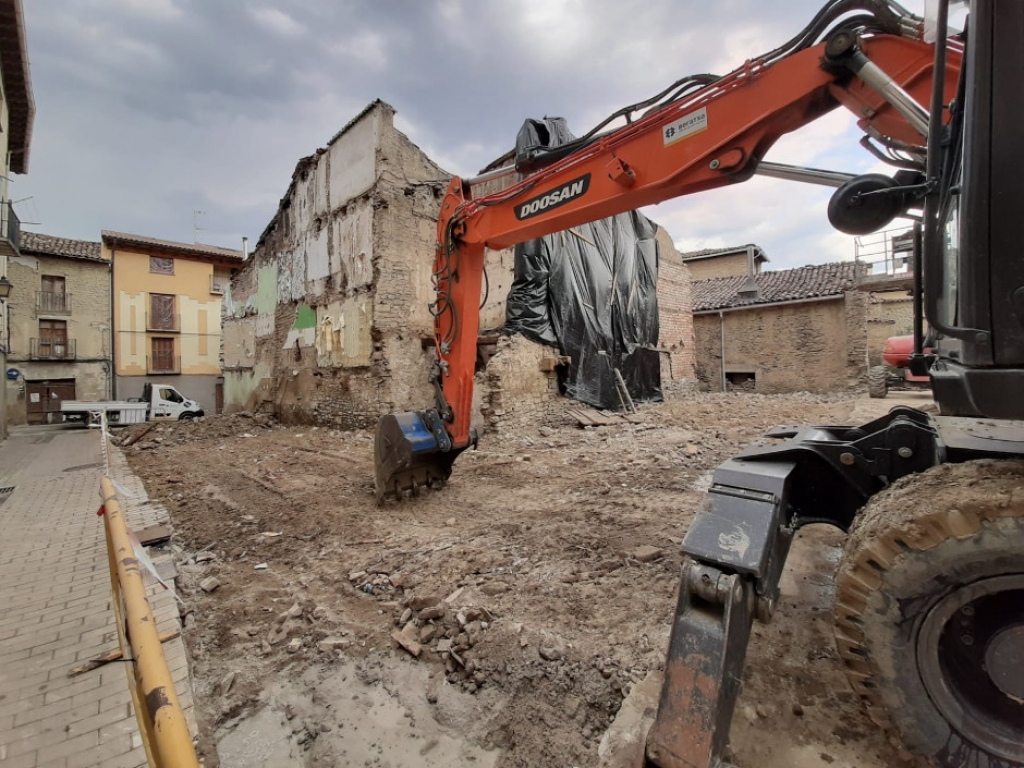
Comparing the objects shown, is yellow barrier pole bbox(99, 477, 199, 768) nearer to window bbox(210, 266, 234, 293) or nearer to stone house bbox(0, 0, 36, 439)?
stone house bbox(0, 0, 36, 439)

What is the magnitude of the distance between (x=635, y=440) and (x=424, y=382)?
531 centimetres

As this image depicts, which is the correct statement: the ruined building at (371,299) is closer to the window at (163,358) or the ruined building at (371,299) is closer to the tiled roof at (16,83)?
the tiled roof at (16,83)

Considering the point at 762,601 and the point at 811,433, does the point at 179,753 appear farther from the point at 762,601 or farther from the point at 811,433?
the point at 811,433

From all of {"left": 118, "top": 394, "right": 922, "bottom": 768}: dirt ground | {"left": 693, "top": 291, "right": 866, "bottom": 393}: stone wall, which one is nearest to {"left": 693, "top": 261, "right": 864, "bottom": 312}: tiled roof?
{"left": 693, "top": 291, "right": 866, "bottom": 393}: stone wall

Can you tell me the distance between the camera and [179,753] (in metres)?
1.04

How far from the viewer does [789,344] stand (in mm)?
17891

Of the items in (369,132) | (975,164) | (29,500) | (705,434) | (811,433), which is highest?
(369,132)

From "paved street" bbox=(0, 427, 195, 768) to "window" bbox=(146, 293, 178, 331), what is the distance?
25.2 metres

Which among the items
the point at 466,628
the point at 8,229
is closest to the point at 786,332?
the point at 466,628

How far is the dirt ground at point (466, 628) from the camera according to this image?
202 centimetres

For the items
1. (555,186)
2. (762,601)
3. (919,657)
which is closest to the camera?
(919,657)

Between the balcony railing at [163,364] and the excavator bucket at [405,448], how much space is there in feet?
93.8

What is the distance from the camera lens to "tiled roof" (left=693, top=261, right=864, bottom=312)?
1750 cm

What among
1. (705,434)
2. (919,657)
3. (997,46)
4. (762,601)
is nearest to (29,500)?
(762,601)
